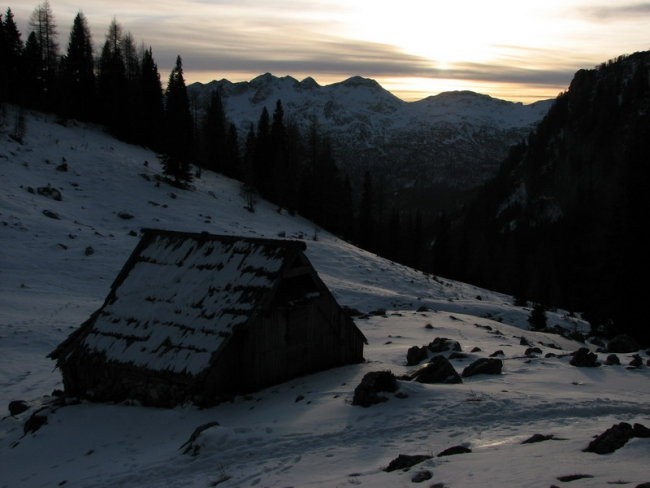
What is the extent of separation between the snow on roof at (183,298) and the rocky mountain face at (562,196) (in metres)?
58.8

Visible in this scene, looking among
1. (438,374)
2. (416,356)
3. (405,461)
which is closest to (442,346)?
(416,356)

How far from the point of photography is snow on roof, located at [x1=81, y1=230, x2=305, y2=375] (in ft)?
50.0

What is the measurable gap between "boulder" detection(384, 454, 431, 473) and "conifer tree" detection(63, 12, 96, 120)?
64733 mm

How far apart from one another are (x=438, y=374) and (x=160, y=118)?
61108 millimetres

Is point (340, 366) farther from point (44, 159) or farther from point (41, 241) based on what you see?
point (44, 159)

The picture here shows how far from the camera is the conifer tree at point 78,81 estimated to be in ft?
213

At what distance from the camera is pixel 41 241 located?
35250mm

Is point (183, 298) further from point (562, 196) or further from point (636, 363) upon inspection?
point (562, 196)

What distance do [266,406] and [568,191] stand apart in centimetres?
13554

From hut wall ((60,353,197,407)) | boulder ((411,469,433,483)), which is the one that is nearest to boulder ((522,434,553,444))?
boulder ((411,469,433,483))

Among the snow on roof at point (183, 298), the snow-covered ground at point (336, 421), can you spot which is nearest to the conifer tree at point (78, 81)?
the snow-covered ground at point (336, 421)

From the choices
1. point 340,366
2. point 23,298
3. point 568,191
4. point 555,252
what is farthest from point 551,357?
point 568,191

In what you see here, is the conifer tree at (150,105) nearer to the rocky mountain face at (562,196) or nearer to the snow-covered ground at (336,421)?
the snow-covered ground at (336,421)

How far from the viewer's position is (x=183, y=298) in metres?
16.5
